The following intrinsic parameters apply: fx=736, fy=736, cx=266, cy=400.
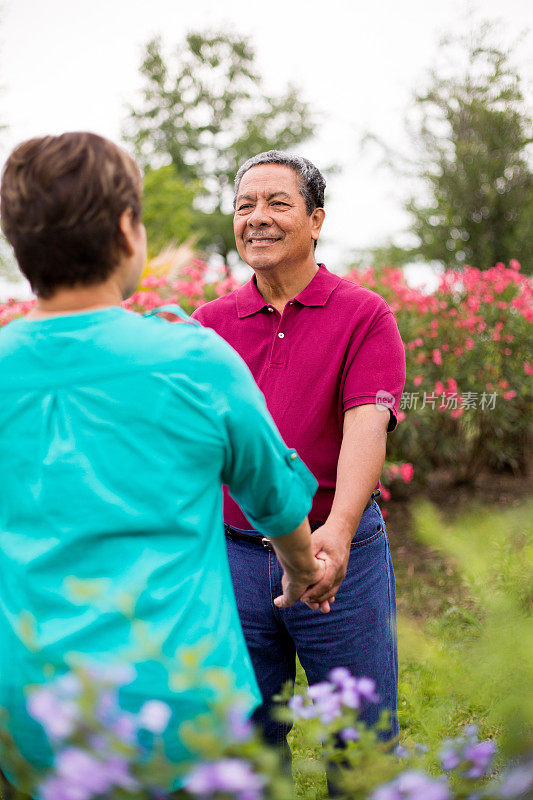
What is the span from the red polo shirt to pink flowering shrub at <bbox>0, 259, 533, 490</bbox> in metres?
3.89

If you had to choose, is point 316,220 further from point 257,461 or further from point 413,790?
point 413,790

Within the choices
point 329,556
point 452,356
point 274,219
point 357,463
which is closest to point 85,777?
point 329,556

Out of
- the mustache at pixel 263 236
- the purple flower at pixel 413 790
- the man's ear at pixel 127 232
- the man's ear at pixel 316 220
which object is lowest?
the purple flower at pixel 413 790

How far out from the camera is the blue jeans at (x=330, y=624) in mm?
1997

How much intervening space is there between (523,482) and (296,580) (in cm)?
670

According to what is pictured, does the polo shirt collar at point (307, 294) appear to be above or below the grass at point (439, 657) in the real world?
above

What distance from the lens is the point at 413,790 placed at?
0.82 meters

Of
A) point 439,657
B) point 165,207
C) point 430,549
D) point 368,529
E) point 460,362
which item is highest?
point 439,657

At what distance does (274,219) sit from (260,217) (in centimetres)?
4

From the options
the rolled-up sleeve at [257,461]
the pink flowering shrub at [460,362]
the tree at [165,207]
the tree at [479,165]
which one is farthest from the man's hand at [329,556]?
the tree at [165,207]

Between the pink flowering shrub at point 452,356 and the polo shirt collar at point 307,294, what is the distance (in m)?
3.69

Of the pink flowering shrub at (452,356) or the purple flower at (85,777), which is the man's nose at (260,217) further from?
the pink flowering shrub at (452,356)

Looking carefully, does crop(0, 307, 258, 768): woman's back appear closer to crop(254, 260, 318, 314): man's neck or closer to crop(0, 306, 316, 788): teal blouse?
crop(0, 306, 316, 788): teal blouse

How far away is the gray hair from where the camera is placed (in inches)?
86.7
